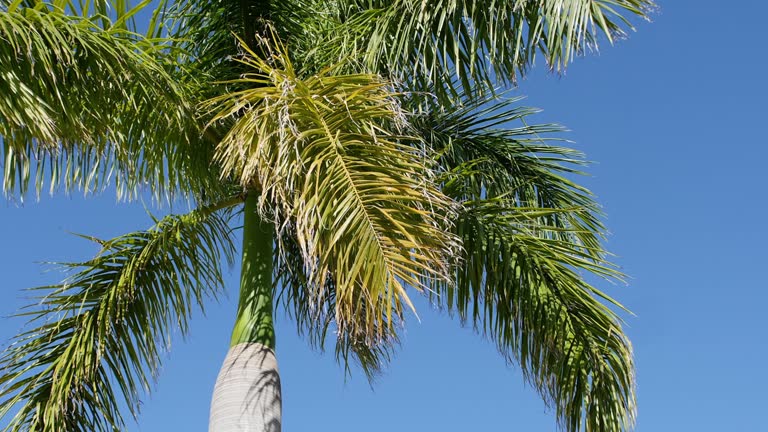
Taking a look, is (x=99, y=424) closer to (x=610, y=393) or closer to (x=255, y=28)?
(x=255, y=28)

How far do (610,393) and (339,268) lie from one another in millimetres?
2736

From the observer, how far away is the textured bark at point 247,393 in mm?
6547

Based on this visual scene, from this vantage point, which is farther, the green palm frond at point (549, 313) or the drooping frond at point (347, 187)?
the green palm frond at point (549, 313)

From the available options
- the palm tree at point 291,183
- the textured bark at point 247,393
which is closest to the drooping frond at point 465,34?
the palm tree at point 291,183

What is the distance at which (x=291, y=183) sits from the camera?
6078 millimetres

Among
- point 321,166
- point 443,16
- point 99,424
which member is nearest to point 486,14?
point 443,16

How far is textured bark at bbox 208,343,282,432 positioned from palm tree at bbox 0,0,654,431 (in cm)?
1

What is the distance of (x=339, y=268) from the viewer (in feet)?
19.2

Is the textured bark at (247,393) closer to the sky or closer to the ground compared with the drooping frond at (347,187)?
closer to the ground

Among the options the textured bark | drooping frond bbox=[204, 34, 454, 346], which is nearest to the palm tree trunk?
the textured bark

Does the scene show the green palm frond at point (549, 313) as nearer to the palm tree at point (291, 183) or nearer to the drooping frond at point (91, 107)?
the palm tree at point (291, 183)

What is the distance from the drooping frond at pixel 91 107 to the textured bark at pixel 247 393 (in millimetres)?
1562

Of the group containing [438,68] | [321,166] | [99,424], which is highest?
[438,68]

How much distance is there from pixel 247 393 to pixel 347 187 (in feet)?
5.32
